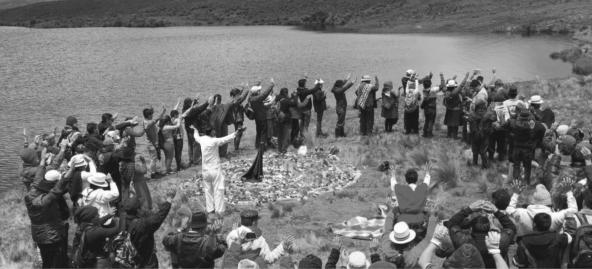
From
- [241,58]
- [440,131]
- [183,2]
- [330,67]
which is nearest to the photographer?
[440,131]

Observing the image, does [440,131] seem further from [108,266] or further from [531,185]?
[108,266]

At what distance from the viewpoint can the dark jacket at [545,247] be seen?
7.09m

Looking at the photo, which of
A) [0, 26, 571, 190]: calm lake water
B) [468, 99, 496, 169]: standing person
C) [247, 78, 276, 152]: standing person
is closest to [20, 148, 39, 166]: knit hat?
[247, 78, 276, 152]: standing person

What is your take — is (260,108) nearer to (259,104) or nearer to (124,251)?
(259,104)

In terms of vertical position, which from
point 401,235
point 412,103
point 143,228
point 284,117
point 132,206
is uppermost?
point 132,206

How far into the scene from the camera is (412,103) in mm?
17500

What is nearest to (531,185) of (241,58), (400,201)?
(400,201)

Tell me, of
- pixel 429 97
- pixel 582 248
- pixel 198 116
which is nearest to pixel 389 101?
pixel 429 97

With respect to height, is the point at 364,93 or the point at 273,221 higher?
the point at 364,93

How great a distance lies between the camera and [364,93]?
17625 millimetres

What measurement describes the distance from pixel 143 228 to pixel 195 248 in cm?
87

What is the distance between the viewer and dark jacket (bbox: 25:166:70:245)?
8.45 m

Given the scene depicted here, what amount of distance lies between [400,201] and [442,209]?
398cm

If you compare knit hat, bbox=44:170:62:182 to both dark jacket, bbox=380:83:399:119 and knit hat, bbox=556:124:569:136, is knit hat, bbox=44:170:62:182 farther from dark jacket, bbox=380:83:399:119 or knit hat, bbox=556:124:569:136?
dark jacket, bbox=380:83:399:119
